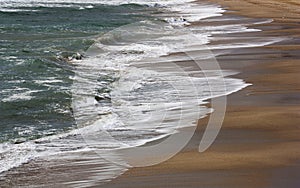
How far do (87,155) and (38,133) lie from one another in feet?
4.36

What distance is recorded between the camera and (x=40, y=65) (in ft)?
44.8

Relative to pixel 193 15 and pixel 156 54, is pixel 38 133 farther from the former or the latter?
pixel 193 15

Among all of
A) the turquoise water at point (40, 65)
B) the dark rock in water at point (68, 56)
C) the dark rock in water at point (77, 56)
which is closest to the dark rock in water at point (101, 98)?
the turquoise water at point (40, 65)

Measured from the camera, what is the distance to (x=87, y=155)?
6793 millimetres

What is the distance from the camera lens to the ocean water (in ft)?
23.9

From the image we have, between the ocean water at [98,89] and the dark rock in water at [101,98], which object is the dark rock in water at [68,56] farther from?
the dark rock in water at [101,98]

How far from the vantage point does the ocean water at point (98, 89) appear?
7297mm

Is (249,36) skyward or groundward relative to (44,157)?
groundward

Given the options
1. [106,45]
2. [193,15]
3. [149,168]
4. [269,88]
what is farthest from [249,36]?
[149,168]

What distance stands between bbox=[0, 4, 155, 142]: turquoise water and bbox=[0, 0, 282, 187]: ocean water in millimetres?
16

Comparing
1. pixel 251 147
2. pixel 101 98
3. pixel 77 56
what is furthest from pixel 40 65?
pixel 251 147

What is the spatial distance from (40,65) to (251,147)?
7648 mm

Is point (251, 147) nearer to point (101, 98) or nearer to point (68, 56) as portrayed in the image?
point (101, 98)

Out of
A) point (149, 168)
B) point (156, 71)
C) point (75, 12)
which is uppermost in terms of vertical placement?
point (149, 168)
